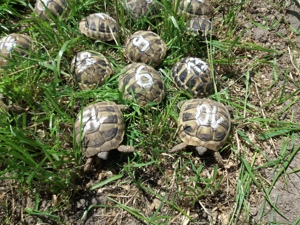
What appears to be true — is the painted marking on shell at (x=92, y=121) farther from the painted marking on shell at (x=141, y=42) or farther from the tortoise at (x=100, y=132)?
the painted marking on shell at (x=141, y=42)

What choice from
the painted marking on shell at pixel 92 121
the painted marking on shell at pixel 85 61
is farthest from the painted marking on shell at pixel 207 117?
the painted marking on shell at pixel 85 61

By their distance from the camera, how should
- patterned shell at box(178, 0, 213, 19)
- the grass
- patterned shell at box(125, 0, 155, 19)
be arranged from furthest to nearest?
1. patterned shell at box(178, 0, 213, 19)
2. patterned shell at box(125, 0, 155, 19)
3. the grass

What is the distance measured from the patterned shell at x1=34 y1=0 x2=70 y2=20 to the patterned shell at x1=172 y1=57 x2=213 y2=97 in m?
1.41

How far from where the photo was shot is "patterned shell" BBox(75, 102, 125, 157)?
8.97ft

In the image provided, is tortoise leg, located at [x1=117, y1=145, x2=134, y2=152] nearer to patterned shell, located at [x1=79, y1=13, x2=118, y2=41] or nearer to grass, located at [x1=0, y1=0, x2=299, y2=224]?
grass, located at [x1=0, y1=0, x2=299, y2=224]

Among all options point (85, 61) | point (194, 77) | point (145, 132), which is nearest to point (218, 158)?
point (145, 132)

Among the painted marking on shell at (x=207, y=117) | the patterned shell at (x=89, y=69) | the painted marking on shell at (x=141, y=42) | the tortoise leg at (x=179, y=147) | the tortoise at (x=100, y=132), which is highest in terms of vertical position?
the painted marking on shell at (x=141, y=42)

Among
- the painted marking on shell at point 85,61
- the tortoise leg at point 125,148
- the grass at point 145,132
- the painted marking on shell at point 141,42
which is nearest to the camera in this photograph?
the grass at point 145,132

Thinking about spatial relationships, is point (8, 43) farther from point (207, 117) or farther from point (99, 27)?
point (207, 117)

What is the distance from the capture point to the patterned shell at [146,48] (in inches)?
126

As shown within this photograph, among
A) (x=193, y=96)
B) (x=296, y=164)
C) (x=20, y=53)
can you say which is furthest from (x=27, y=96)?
(x=296, y=164)

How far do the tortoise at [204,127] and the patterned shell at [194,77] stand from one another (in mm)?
234

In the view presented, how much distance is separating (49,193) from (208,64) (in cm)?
188

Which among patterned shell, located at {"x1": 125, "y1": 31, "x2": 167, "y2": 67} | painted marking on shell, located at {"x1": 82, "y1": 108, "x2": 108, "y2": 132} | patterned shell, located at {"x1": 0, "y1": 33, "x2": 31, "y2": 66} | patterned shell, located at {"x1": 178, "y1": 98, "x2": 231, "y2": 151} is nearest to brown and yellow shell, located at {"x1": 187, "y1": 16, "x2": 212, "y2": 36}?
patterned shell, located at {"x1": 125, "y1": 31, "x2": 167, "y2": 67}
